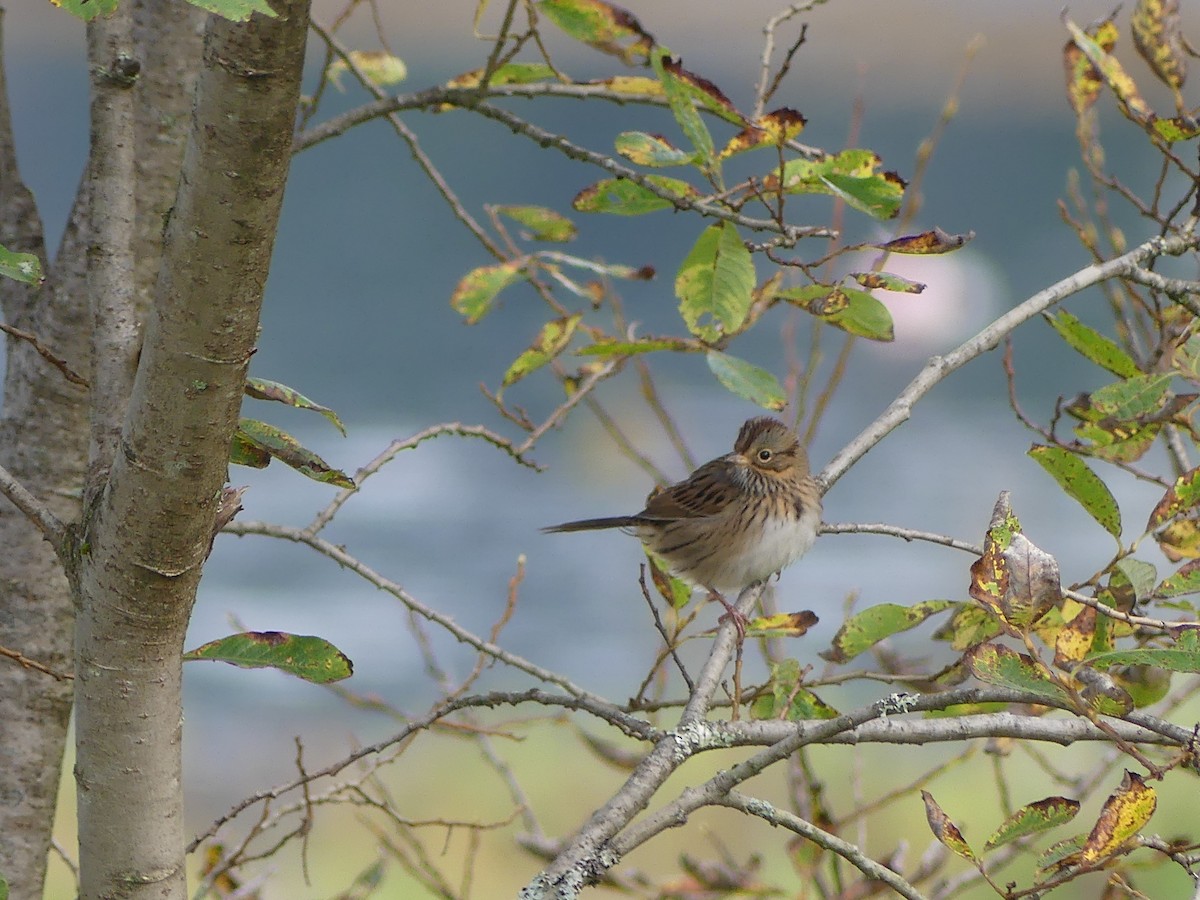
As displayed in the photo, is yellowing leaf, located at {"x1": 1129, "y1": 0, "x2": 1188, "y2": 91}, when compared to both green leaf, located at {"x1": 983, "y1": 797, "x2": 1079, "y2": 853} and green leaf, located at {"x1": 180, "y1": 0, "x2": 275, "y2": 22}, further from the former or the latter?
green leaf, located at {"x1": 180, "y1": 0, "x2": 275, "y2": 22}

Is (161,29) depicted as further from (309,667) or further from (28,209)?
(309,667)

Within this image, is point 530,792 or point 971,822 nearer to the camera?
point 971,822

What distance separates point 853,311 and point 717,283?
161mm

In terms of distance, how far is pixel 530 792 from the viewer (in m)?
3.36

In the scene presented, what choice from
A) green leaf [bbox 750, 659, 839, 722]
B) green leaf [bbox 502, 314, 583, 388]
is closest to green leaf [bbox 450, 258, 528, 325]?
green leaf [bbox 502, 314, 583, 388]

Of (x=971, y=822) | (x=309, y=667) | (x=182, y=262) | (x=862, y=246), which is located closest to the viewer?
(x=182, y=262)

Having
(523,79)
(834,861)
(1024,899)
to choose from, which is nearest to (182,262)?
(1024,899)

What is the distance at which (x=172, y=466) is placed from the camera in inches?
31.7

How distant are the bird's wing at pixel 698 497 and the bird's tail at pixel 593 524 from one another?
0.09ft

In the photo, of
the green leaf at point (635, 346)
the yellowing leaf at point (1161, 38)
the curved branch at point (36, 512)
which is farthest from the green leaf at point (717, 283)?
the curved branch at point (36, 512)

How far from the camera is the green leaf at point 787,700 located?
1284 millimetres

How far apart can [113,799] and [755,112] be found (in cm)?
113

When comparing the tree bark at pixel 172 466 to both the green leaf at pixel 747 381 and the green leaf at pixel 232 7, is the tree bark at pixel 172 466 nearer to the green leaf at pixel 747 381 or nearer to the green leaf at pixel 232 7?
the green leaf at pixel 232 7

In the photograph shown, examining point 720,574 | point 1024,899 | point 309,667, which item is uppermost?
point 720,574
